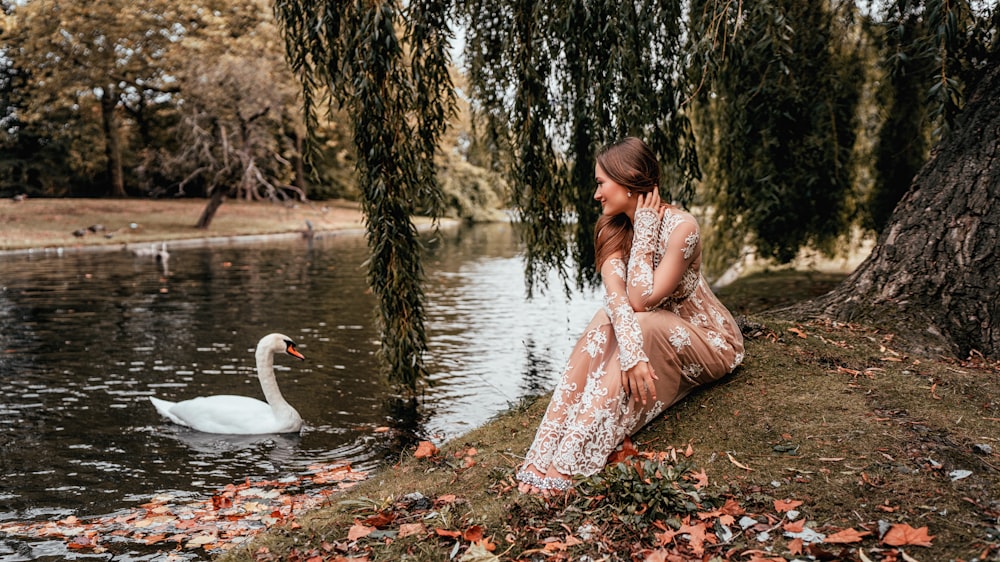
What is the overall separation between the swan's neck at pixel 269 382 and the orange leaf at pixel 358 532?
3596mm

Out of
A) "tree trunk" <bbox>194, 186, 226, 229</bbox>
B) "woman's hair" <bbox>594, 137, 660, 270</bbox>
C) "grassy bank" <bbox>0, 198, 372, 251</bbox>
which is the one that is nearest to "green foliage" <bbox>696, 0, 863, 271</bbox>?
"woman's hair" <bbox>594, 137, 660, 270</bbox>

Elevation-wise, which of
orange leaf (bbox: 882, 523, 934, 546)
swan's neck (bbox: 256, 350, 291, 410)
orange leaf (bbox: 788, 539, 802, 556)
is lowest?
swan's neck (bbox: 256, 350, 291, 410)

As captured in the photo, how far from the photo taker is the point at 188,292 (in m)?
15.4

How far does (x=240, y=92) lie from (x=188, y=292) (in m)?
14.2

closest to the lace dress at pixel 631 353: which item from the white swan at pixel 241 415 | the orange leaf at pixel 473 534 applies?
the orange leaf at pixel 473 534

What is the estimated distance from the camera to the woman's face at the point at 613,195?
397 centimetres

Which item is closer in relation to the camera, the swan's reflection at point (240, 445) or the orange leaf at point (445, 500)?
the orange leaf at point (445, 500)

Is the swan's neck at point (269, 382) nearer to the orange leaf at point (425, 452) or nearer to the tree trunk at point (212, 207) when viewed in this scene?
the orange leaf at point (425, 452)

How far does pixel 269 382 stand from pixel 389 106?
2.91 meters

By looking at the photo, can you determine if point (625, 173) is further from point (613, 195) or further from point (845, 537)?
point (845, 537)

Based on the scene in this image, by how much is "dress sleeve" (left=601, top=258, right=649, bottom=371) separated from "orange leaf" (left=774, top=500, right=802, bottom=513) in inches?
32.6

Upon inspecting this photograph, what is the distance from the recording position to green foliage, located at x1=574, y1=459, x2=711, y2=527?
10.3 ft

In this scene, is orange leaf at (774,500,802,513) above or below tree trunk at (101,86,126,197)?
below

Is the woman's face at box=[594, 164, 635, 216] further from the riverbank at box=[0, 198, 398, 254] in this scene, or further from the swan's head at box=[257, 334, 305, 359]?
the riverbank at box=[0, 198, 398, 254]
